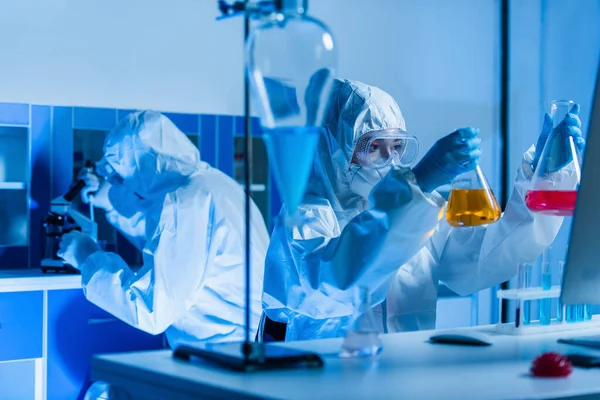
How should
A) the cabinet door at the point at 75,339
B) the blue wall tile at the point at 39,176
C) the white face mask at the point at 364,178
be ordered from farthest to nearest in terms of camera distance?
the blue wall tile at the point at 39,176
the cabinet door at the point at 75,339
the white face mask at the point at 364,178

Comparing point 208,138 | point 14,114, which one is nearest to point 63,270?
point 14,114

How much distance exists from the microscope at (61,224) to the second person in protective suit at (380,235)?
1.66 meters

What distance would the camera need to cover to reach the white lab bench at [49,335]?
3430mm

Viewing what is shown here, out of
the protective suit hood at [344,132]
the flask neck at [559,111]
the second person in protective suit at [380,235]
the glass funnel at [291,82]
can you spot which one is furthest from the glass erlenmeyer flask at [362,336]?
the protective suit hood at [344,132]

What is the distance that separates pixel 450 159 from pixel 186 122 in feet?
8.51

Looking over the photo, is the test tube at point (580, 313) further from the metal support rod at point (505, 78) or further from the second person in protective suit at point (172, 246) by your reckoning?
the metal support rod at point (505, 78)

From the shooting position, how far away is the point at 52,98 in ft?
12.7

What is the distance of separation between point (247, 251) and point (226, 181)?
6.43ft

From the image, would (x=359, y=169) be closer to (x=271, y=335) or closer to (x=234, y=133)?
(x=271, y=335)

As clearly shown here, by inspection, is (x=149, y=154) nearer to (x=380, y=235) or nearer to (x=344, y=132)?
(x=344, y=132)

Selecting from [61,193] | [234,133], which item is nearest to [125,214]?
[61,193]

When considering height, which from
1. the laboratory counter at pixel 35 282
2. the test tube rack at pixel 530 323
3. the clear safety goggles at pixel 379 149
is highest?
the clear safety goggles at pixel 379 149

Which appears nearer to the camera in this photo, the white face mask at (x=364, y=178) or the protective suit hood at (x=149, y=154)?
the white face mask at (x=364, y=178)

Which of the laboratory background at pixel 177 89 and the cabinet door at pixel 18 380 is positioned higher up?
the laboratory background at pixel 177 89
